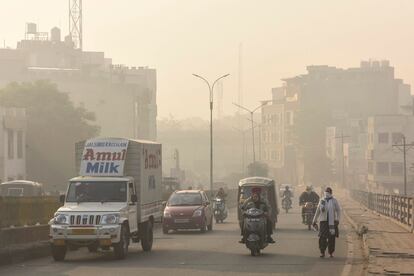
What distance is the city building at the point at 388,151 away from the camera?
407 feet

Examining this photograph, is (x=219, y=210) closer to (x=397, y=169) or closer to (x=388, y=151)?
(x=397, y=169)

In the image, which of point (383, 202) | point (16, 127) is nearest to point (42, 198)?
point (383, 202)

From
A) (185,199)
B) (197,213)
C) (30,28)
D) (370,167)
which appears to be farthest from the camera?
(30,28)

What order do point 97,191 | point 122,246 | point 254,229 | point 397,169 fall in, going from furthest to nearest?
point 397,169 → point 254,229 → point 97,191 → point 122,246

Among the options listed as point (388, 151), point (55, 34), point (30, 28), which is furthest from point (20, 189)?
point (55, 34)

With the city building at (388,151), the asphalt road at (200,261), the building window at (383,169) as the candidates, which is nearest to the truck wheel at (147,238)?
the asphalt road at (200,261)

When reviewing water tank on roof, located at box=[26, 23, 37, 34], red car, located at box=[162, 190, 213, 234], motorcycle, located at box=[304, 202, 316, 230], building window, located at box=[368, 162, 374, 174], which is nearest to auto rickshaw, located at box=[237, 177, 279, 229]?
motorcycle, located at box=[304, 202, 316, 230]

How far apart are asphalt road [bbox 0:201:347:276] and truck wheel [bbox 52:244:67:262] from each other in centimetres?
23

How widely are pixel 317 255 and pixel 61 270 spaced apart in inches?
296

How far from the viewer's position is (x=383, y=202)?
5344 centimetres

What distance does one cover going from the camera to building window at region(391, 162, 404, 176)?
Result: 407ft

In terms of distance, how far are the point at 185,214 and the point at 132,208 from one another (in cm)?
1270

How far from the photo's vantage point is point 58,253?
77.8 ft

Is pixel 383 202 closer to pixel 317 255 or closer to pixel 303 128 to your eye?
pixel 317 255
